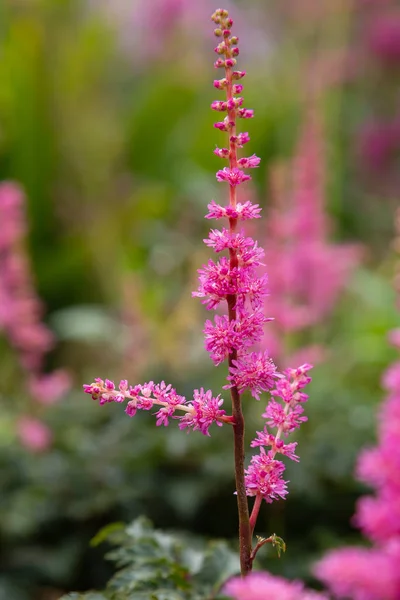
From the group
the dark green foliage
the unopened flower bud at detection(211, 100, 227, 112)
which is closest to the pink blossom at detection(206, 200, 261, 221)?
the unopened flower bud at detection(211, 100, 227, 112)

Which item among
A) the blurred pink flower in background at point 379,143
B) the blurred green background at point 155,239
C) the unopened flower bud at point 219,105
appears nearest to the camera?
the unopened flower bud at point 219,105

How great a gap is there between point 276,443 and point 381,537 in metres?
0.64

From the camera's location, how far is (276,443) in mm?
1017

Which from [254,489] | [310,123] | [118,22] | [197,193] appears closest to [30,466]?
[310,123]

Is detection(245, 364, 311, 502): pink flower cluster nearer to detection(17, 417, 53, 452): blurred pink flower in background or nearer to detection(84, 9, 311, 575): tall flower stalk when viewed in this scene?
detection(84, 9, 311, 575): tall flower stalk

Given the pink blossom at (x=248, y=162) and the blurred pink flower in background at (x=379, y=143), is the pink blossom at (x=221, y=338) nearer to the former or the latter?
the pink blossom at (x=248, y=162)

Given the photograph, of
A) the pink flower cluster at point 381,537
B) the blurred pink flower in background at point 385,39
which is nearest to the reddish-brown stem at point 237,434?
the pink flower cluster at point 381,537

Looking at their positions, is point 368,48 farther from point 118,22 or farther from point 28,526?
point 28,526

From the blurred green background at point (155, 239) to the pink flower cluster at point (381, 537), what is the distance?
2.53 ft

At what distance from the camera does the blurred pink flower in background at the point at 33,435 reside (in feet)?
9.23

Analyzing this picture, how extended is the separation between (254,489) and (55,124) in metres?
4.95

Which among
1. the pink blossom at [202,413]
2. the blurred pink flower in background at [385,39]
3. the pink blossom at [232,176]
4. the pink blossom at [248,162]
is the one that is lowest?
the pink blossom at [202,413]

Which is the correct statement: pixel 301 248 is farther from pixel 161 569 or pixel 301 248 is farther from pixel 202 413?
pixel 202 413

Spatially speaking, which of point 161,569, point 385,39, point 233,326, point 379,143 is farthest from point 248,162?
point 379,143
